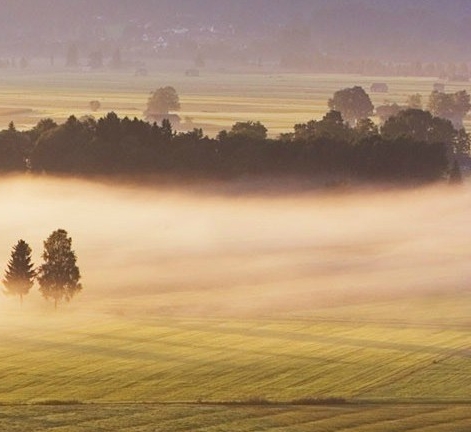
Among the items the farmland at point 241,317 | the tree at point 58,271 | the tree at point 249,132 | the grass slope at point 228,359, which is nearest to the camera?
the farmland at point 241,317

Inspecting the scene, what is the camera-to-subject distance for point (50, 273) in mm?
84438

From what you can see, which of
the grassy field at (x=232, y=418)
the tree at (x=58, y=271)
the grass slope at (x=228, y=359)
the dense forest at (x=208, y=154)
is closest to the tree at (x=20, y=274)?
the tree at (x=58, y=271)

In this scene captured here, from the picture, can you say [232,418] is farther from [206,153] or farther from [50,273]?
[206,153]

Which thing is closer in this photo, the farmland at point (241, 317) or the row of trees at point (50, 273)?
the farmland at point (241, 317)

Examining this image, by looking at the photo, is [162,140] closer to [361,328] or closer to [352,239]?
[352,239]

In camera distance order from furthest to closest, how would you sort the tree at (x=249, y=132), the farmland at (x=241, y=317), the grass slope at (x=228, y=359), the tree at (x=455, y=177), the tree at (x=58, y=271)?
the tree at (x=249, y=132)
the tree at (x=455, y=177)
the tree at (x=58, y=271)
the grass slope at (x=228, y=359)
the farmland at (x=241, y=317)

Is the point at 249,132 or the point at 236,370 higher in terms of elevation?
the point at 249,132

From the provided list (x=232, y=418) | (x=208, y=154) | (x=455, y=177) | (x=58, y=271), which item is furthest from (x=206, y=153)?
(x=232, y=418)

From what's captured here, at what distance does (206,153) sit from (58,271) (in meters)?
64.2

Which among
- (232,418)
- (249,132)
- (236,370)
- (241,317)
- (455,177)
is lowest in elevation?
(232,418)

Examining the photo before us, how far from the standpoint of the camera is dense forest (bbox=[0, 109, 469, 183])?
144500 mm

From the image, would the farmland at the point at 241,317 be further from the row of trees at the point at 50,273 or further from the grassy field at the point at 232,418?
the row of trees at the point at 50,273

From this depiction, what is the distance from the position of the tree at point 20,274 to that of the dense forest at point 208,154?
56.2 metres

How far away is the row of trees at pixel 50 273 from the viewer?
3305 inches
